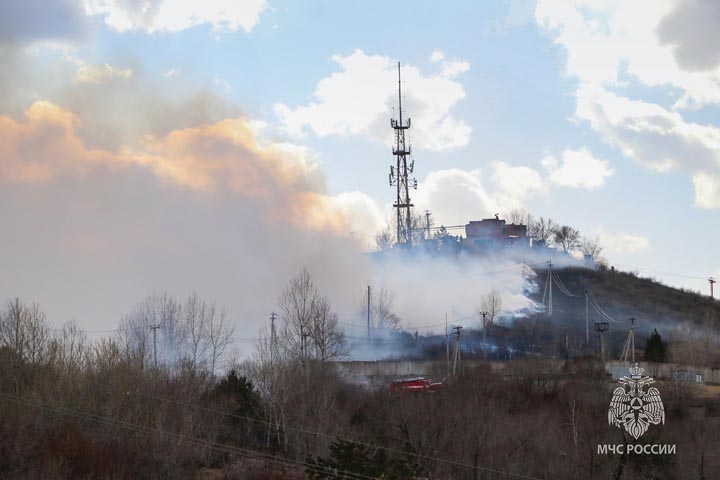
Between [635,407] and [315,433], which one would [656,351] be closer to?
[635,407]

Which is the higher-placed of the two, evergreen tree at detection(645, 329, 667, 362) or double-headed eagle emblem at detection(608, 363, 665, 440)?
evergreen tree at detection(645, 329, 667, 362)

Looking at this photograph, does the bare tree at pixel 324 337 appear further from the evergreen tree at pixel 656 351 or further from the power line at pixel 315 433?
the evergreen tree at pixel 656 351

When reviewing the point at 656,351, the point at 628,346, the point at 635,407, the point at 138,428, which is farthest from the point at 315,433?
the point at 656,351

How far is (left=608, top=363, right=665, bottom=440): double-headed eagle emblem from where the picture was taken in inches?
1698

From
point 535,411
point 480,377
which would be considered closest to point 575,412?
point 535,411

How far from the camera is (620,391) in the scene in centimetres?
4809

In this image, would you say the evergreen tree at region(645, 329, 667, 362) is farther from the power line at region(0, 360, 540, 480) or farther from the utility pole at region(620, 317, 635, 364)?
the power line at region(0, 360, 540, 480)

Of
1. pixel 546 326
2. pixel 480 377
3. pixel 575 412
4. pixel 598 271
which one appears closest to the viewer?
pixel 575 412

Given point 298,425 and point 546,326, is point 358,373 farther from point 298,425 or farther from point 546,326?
point 546,326

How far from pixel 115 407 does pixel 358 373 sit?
23199mm

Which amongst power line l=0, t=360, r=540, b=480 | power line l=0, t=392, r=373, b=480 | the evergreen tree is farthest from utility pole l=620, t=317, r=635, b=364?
power line l=0, t=392, r=373, b=480

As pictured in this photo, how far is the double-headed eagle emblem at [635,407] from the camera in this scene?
1698 inches

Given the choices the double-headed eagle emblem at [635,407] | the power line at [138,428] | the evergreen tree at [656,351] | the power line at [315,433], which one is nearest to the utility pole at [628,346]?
the evergreen tree at [656,351]

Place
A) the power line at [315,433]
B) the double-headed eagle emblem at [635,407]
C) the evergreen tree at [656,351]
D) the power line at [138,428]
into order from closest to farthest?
the power line at [138,428] < the power line at [315,433] < the double-headed eagle emblem at [635,407] < the evergreen tree at [656,351]
